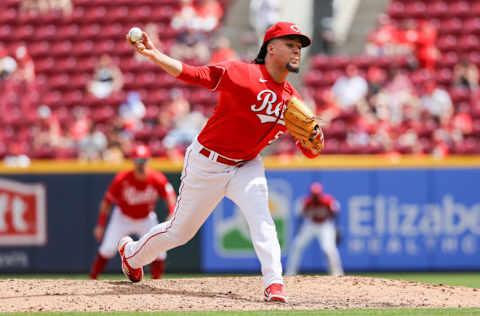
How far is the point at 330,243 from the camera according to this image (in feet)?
40.4

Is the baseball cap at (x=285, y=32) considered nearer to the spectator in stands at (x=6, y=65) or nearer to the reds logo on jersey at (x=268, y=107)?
the reds logo on jersey at (x=268, y=107)

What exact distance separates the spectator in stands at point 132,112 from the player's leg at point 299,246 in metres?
3.31

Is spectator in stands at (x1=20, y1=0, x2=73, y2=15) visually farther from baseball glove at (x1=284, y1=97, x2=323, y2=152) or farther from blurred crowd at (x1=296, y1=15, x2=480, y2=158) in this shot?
baseball glove at (x1=284, y1=97, x2=323, y2=152)

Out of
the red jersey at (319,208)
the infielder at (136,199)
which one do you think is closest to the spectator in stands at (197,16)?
the red jersey at (319,208)

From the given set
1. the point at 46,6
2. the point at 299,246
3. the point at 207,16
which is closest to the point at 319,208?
the point at 299,246

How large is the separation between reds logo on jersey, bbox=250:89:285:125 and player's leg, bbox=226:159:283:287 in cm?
43

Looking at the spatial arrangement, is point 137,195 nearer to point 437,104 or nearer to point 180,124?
point 180,124

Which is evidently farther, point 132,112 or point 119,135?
point 132,112

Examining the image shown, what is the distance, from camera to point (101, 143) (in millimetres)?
13711

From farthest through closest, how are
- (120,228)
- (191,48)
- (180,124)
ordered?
1. (191,48)
2. (180,124)
3. (120,228)

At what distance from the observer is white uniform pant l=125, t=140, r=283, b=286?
6.18m

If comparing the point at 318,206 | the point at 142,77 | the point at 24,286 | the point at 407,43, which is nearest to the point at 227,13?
the point at 142,77

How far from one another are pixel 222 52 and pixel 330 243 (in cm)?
427

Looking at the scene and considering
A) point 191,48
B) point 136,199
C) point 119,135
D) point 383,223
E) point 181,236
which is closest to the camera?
point 181,236
